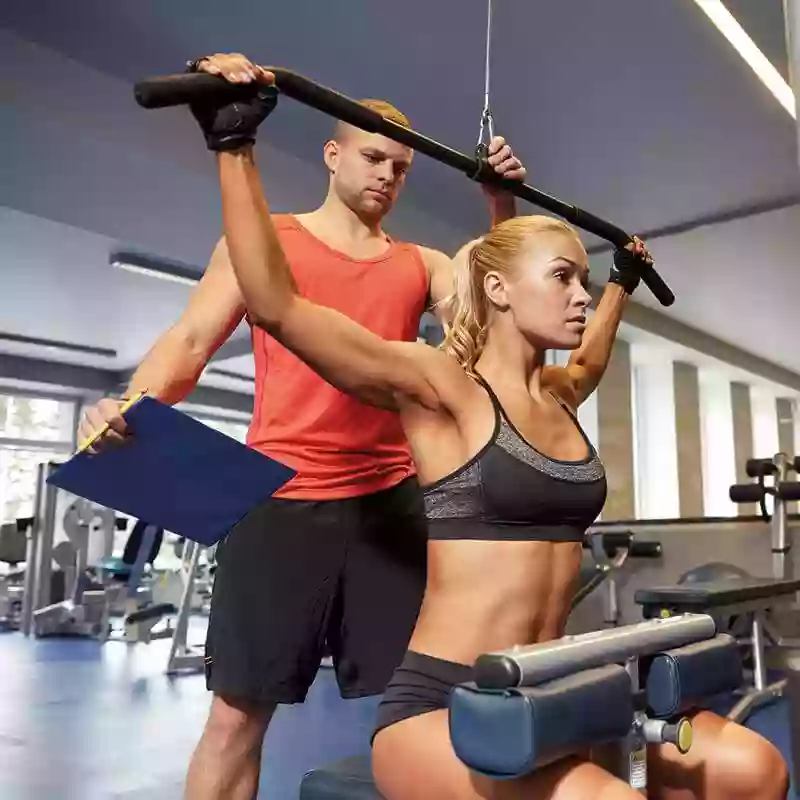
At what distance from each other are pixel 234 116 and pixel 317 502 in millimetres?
565

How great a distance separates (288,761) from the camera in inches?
114

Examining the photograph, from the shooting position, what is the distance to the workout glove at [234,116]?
1039 millimetres

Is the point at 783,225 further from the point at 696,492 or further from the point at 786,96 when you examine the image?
the point at 696,492

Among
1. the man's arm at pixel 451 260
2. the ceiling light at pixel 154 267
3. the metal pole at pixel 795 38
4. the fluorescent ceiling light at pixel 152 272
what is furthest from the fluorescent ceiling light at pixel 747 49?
the fluorescent ceiling light at pixel 152 272

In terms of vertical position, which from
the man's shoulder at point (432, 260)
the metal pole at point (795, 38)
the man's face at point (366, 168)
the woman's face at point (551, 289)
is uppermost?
the metal pole at point (795, 38)

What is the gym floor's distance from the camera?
8.39 ft

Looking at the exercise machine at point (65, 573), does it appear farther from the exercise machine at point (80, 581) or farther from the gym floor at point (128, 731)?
the gym floor at point (128, 731)

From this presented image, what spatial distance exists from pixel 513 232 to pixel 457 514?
418 millimetres

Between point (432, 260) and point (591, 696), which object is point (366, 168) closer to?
point (432, 260)

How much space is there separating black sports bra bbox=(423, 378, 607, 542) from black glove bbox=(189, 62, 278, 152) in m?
0.47

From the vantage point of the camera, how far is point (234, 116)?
1.04 metres

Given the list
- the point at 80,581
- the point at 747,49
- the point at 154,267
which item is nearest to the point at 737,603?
the point at 747,49

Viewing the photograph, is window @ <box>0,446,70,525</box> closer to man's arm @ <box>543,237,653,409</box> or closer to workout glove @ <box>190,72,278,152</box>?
man's arm @ <box>543,237,653,409</box>

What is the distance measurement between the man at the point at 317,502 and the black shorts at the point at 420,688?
215 millimetres
